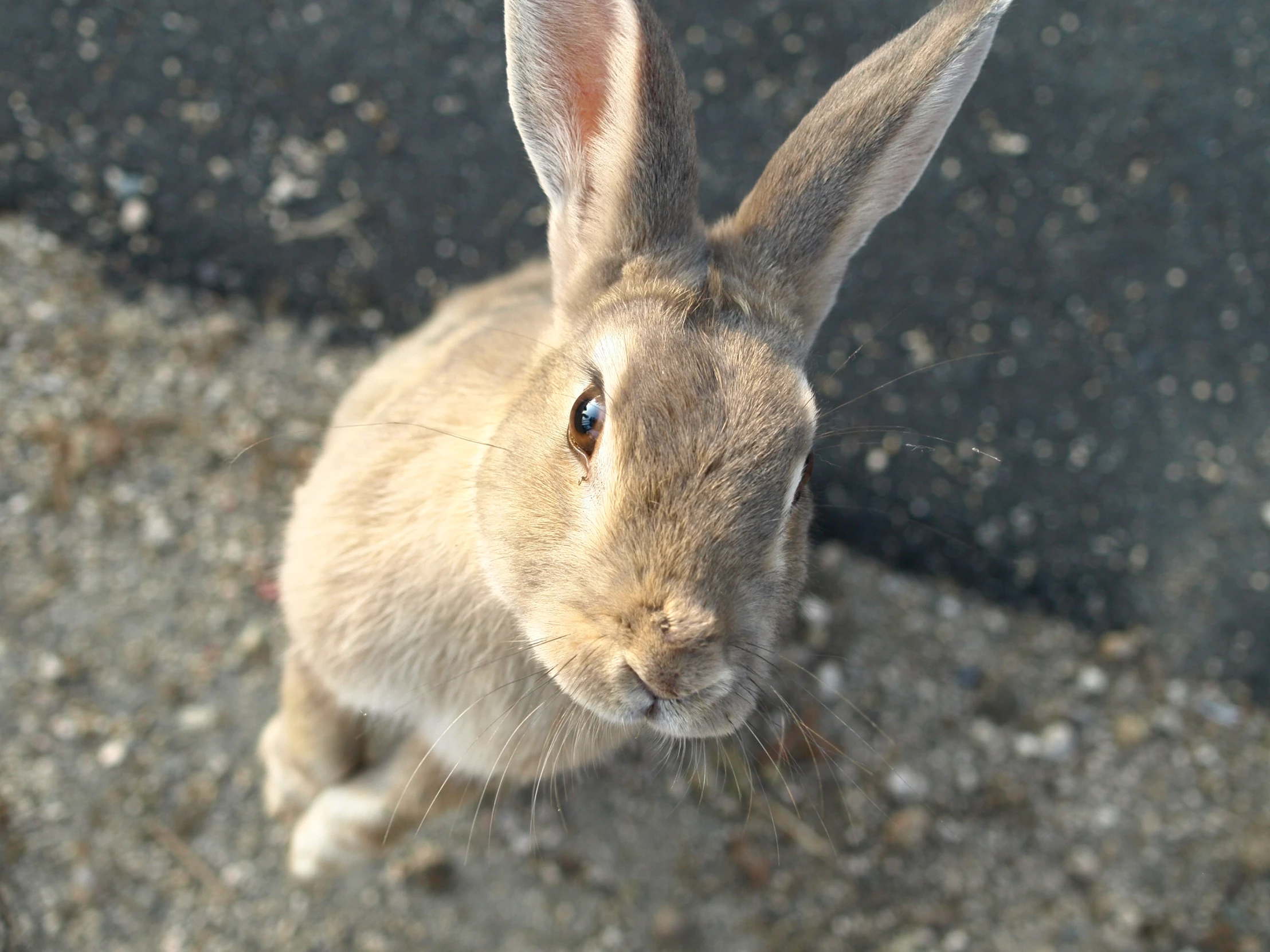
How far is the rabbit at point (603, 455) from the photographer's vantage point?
171 cm

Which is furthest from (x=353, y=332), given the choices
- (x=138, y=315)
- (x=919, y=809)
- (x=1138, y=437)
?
(x=1138, y=437)

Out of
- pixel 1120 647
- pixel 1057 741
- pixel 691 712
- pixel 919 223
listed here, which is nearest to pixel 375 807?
pixel 691 712

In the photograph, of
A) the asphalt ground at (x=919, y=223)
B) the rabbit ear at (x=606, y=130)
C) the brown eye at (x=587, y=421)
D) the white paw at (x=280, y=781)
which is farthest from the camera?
the asphalt ground at (x=919, y=223)

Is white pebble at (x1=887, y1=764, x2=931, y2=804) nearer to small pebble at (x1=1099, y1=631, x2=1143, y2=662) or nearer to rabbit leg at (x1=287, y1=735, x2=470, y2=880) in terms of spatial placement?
small pebble at (x1=1099, y1=631, x2=1143, y2=662)

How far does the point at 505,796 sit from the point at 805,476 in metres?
1.93

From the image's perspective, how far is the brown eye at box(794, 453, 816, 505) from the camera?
6.50 ft

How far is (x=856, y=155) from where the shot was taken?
2074 mm

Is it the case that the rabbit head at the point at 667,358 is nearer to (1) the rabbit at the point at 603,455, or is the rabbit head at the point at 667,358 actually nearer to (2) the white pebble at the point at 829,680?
(1) the rabbit at the point at 603,455

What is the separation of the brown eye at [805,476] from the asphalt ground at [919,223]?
1831 millimetres

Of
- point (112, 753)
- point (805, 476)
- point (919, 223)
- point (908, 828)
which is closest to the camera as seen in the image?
point (805, 476)

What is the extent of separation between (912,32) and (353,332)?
261 centimetres

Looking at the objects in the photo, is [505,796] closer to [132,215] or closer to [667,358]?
[667,358]

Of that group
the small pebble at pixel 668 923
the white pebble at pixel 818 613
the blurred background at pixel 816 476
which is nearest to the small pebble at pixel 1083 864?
the blurred background at pixel 816 476

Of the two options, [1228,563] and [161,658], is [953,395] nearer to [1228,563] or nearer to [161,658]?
[1228,563]
